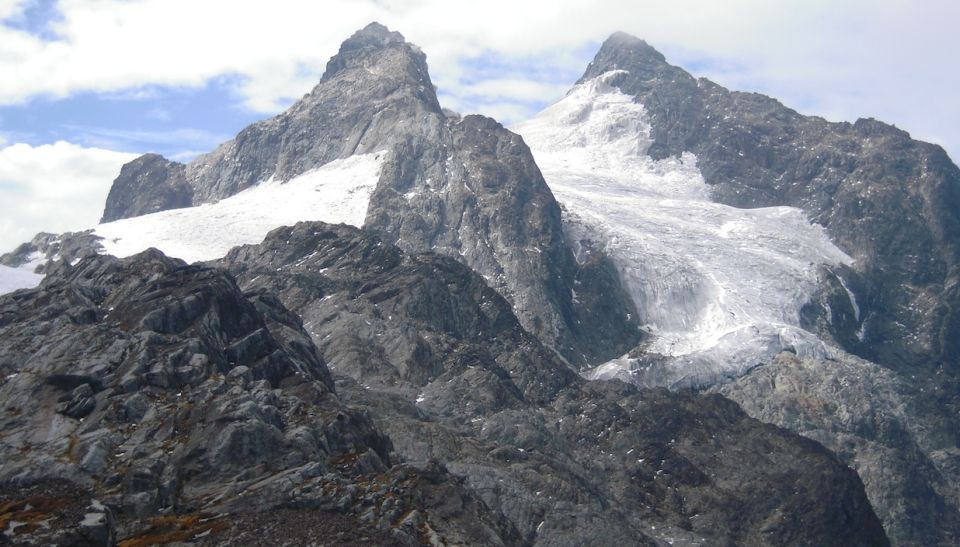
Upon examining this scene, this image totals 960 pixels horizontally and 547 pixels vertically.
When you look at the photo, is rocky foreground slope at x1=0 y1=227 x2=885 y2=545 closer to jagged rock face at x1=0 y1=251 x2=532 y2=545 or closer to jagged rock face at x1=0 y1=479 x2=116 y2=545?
jagged rock face at x1=0 y1=251 x2=532 y2=545

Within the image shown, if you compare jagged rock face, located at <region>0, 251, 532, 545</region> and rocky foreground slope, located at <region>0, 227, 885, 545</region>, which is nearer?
rocky foreground slope, located at <region>0, 227, 885, 545</region>

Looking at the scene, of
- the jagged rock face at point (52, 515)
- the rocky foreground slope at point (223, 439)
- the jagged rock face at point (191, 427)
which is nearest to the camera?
the jagged rock face at point (52, 515)

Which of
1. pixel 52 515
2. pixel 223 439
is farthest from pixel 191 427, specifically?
pixel 52 515

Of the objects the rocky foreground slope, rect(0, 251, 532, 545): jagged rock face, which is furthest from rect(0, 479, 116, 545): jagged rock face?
rect(0, 251, 532, 545): jagged rock face

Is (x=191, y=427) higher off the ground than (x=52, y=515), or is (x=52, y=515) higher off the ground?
(x=191, y=427)

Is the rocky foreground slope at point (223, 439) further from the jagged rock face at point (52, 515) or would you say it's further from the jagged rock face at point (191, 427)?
the jagged rock face at point (52, 515)

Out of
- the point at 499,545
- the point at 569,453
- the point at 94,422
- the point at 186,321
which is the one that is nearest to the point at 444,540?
the point at 499,545

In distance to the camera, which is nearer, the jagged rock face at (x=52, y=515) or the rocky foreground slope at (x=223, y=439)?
the jagged rock face at (x=52, y=515)

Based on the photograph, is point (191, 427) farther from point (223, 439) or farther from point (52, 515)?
point (52, 515)

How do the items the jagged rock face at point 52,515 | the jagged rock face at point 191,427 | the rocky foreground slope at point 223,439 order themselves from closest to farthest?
the jagged rock face at point 52,515, the rocky foreground slope at point 223,439, the jagged rock face at point 191,427

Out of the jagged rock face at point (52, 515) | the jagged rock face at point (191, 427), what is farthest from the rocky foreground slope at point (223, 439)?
the jagged rock face at point (52, 515)

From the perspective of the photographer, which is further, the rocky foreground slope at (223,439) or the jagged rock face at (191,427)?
the jagged rock face at (191,427)

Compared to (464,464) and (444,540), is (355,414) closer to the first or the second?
(444,540)
